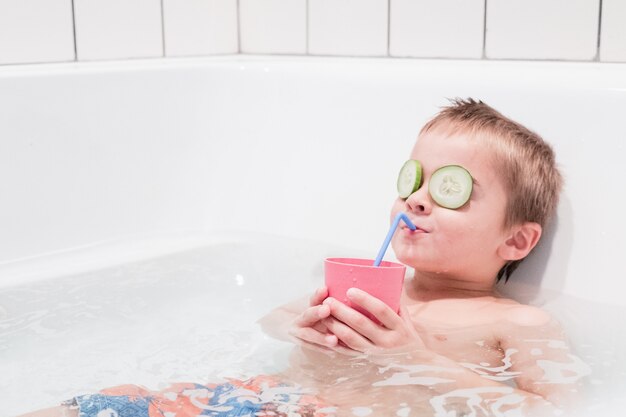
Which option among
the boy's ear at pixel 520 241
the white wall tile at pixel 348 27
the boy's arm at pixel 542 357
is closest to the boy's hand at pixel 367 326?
the boy's arm at pixel 542 357

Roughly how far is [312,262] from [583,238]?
48 cm

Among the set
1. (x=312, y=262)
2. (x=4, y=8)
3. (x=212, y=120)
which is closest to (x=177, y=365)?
(x=312, y=262)

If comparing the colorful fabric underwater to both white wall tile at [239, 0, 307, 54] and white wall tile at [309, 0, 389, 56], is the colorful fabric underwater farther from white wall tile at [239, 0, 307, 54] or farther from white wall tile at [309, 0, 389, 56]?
white wall tile at [239, 0, 307, 54]

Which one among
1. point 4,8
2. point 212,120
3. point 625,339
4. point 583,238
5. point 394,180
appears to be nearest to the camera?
point 625,339

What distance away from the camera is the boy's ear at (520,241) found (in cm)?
126

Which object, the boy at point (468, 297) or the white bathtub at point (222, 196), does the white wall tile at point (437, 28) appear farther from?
the boy at point (468, 297)

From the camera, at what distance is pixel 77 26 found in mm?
1798

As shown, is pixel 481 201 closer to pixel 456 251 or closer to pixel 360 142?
pixel 456 251

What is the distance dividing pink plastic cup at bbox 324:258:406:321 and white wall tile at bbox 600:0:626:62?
0.75 meters

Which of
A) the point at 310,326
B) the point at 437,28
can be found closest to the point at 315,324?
the point at 310,326

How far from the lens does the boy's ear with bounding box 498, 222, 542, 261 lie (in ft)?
4.14

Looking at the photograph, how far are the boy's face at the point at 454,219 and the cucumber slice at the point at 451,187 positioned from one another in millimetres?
11

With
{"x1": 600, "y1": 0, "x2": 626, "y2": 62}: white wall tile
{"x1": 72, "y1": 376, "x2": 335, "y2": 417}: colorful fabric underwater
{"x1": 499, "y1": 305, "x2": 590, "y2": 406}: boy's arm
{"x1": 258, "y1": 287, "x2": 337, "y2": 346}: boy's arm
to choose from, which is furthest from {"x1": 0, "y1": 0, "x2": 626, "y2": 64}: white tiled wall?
{"x1": 72, "y1": 376, "x2": 335, "y2": 417}: colorful fabric underwater

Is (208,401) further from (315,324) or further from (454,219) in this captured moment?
(454,219)
